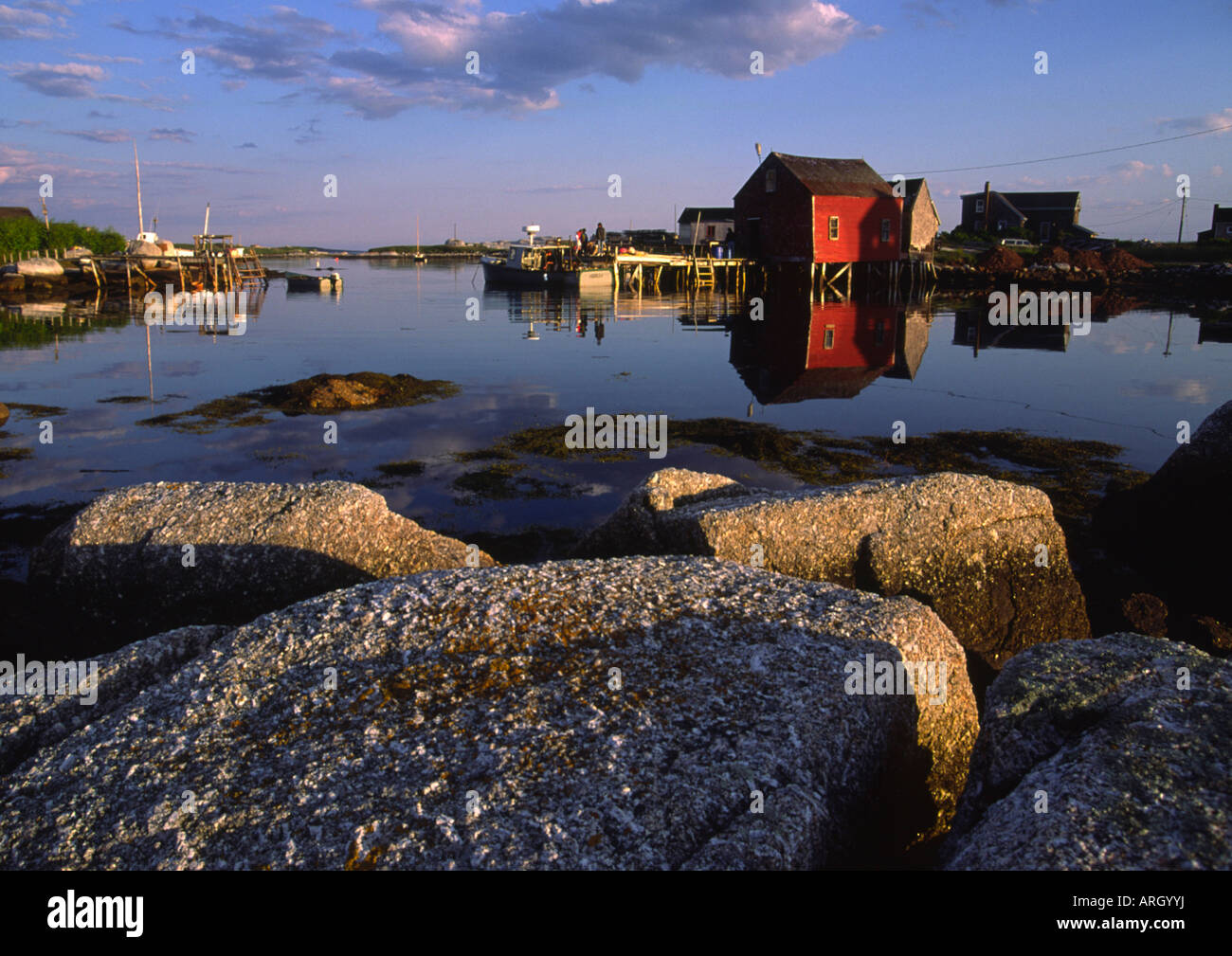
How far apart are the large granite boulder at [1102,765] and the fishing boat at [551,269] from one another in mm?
61888

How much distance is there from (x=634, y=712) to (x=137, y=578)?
213 inches

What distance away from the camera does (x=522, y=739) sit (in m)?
4.05

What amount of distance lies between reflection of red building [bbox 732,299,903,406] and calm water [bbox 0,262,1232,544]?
157 mm

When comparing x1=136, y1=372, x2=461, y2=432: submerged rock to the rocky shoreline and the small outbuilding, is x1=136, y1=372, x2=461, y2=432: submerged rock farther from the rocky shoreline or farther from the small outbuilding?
the small outbuilding

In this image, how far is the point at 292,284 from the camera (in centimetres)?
6681

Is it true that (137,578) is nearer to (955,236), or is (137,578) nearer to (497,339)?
(497,339)

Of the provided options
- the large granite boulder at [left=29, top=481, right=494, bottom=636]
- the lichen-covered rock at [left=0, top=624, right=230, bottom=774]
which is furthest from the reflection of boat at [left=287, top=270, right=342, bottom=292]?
the lichen-covered rock at [left=0, top=624, right=230, bottom=774]

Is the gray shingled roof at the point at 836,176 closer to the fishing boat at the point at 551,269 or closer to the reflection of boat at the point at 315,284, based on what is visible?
the fishing boat at the point at 551,269

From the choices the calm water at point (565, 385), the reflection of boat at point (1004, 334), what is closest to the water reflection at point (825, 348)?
the calm water at point (565, 385)

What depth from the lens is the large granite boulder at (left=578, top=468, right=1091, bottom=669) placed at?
23.6ft

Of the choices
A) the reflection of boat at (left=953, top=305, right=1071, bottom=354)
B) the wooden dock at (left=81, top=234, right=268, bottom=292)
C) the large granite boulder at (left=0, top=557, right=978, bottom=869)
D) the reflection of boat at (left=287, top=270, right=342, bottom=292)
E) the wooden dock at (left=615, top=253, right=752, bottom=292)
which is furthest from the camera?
the wooden dock at (left=615, top=253, right=752, bottom=292)

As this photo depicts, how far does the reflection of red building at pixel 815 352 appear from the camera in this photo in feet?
75.3

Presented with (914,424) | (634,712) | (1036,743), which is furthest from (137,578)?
(914,424)
